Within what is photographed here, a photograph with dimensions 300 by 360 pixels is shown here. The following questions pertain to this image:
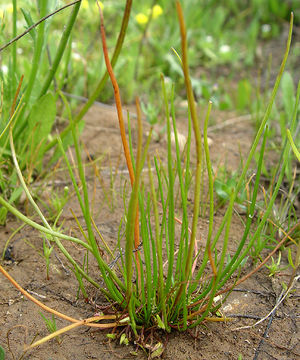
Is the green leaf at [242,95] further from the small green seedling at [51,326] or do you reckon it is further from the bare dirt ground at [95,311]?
the small green seedling at [51,326]

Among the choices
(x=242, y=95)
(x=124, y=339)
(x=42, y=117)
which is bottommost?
(x=124, y=339)

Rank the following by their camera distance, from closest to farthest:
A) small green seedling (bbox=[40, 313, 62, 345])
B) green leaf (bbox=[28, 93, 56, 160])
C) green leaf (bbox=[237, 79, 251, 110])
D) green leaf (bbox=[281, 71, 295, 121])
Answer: small green seedling (bbox=[40, 313, 62, 345]) < green leaf (bbox=[28, 93, 56, 160]) < green leaf (bbox=[281, 71, 295, 121]) < green leaf (bbox=[237, 79, 251, 110])

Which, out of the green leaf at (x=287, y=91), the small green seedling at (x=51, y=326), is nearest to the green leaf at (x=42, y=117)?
the small green seedling at (x=51, y=326)

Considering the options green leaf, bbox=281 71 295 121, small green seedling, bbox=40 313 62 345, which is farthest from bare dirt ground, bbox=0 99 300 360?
green leaf, bbox=281 71 295 121

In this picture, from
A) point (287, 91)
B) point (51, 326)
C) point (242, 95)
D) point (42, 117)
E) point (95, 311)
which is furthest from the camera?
point (242, 95)

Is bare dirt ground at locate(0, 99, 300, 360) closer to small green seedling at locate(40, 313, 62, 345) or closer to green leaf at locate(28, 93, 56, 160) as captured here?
small green seedling at locate(40, 313, 62, 345)

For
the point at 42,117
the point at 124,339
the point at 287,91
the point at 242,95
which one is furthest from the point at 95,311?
the point at 242,95

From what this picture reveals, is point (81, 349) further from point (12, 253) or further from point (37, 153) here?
point (37, 153)

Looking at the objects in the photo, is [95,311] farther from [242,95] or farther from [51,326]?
[242,95]

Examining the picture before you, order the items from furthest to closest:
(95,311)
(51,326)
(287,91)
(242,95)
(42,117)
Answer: (242,95) → (287,91) → (42,117) → (95,311) → (51,326)

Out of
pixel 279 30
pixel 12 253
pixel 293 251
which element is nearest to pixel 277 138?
pixel 293 251

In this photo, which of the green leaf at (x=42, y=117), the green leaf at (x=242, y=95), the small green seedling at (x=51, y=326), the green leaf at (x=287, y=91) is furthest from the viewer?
the green leaf at (x=242, y=95)
